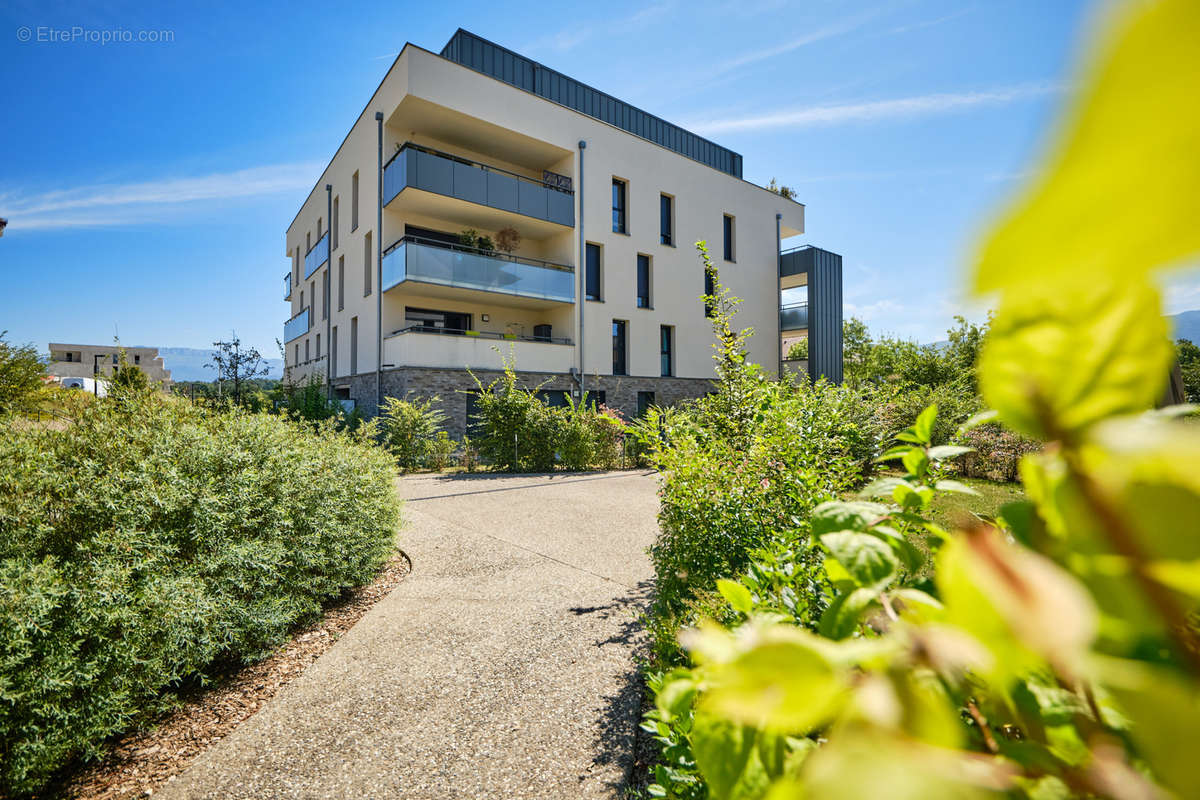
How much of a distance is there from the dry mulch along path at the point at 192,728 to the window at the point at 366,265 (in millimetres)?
15858

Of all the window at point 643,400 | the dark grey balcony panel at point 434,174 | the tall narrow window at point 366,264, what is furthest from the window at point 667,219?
the tall narrow window at point 366,264

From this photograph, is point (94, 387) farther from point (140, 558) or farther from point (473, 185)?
point (140, 558)

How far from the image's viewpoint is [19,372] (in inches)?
440

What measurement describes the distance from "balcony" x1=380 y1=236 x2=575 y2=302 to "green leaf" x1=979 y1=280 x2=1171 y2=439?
1648 centimetres

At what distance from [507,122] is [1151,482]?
19072mm

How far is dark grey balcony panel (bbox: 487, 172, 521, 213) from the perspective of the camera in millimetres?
16766

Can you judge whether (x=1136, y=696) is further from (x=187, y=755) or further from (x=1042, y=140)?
(x=187, y=755)

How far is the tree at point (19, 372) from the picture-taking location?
10523mm

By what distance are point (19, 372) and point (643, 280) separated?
55.3ft

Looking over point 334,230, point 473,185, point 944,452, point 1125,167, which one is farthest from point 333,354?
point 1125,167

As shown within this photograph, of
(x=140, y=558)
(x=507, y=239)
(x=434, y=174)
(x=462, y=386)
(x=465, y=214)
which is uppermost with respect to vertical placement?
(x=434, y=174)

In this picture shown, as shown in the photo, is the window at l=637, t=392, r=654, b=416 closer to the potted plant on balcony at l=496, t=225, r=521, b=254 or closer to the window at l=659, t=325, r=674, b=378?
the window at l=659, t=325, r=674, b=378

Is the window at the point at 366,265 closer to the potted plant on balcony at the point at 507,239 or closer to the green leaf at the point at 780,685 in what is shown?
the potted plant on balcony at the point at 507,239

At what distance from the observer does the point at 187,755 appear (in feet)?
9.75
